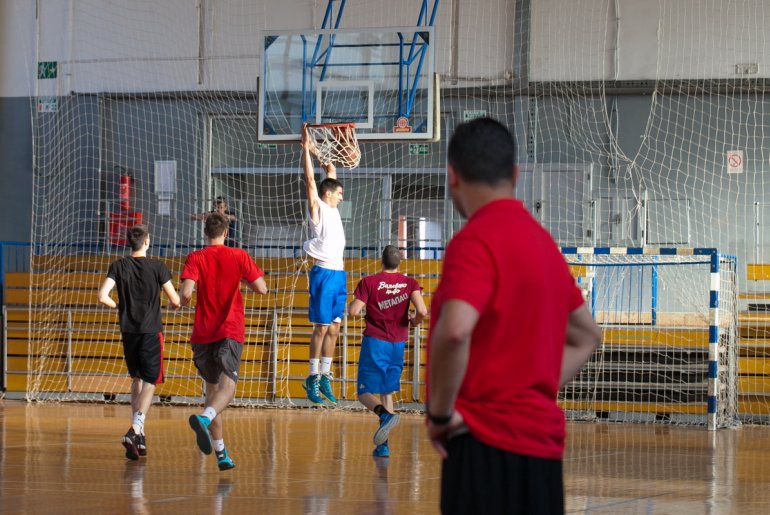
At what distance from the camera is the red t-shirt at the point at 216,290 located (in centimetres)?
794

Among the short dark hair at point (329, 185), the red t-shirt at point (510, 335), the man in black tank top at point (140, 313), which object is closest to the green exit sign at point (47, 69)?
the short dark hair at point (329, 185)

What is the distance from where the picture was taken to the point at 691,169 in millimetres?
18078

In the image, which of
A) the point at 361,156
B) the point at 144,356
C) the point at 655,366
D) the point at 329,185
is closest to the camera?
the point at 144,356

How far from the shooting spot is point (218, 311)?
26.2 ft

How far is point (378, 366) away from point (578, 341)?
6363mm

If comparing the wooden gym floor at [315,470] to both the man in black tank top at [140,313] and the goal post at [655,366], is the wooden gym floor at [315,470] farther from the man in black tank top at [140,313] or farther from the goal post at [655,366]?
the goal post at [655,366]

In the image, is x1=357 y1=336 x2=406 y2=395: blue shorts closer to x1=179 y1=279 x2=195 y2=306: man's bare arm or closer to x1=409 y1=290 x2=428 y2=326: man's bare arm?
x1=409 y1=290 x2=428 y2=326: man's bare arm

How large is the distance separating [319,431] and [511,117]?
8.79 metres

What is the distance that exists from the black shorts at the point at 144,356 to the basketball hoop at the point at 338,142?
3.39 metres

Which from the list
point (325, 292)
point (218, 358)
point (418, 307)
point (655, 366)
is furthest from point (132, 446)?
point (655, 366)

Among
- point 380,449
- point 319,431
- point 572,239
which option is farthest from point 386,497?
point 572,239

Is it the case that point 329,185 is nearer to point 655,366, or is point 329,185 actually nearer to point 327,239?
point 327,239

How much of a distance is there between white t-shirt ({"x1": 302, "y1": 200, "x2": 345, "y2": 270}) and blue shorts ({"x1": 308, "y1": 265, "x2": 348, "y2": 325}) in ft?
0.31

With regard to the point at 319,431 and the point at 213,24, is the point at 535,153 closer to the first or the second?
the point at 213,24
